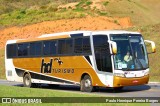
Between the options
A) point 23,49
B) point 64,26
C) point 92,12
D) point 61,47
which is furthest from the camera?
point 92,12

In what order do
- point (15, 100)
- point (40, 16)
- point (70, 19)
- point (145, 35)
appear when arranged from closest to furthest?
point (15, 100) < point (145, 35) < point (70, 19) < point (40, 16)

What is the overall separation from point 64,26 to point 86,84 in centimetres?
3326

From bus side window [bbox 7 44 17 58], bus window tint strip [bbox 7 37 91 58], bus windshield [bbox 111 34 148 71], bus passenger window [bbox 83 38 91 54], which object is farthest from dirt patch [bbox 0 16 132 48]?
Answer: bus windshield [bbox 111 34 148 71]

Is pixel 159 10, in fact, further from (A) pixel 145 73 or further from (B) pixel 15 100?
(B) pixel 15 100

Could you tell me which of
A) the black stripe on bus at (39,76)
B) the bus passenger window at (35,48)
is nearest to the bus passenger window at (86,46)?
→ the black stripe on bus at (39,76)

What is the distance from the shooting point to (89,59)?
22562 mm

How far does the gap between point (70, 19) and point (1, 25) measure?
36.9ft

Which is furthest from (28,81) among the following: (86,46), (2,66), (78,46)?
(2,66)

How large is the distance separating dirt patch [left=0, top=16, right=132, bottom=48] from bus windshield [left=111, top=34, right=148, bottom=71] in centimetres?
3079

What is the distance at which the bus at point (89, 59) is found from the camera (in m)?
21.5

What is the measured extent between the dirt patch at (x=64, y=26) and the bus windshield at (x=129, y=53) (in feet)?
101

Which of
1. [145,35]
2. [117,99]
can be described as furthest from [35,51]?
[145,35]

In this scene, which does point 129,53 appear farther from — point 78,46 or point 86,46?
point 78,46

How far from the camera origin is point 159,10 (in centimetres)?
6706
